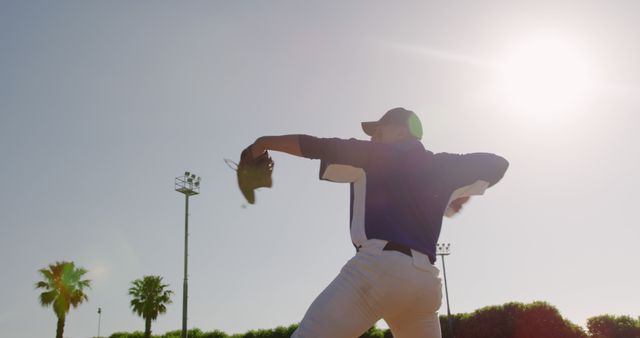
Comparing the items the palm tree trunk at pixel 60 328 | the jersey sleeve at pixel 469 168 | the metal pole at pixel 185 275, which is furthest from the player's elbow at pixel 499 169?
the palm tree trunk at pixel 60 328

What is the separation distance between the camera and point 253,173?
10.4 feet

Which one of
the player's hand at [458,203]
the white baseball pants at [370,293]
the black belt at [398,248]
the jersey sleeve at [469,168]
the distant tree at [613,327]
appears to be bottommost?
the distant tree at [613,327]

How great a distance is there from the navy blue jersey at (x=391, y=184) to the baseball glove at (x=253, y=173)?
Result: 0.49 m

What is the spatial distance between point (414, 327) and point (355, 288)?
20.4 inches

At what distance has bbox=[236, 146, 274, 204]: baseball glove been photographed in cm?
313

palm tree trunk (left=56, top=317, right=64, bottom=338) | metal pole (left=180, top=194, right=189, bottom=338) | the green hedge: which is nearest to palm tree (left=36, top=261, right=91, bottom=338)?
palm tree trunk (left=56, top=317, right=64, bottom=338)

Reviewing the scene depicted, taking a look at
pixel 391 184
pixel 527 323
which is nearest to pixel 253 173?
pixel 391 184

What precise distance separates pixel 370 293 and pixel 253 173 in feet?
3.49

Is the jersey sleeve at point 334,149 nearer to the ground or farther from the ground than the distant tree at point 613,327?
farther from the ground

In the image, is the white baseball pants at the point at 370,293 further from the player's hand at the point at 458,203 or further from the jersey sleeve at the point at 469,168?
the player's hand at the point at 458,203

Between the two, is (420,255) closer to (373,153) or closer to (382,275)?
(382,275)

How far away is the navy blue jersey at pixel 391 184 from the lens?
8.98 feet

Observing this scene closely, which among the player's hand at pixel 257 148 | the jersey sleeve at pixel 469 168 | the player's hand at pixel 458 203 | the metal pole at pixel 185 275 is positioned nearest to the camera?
the player's hand at pixel 257 148

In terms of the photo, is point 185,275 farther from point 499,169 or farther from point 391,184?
point 391,184
